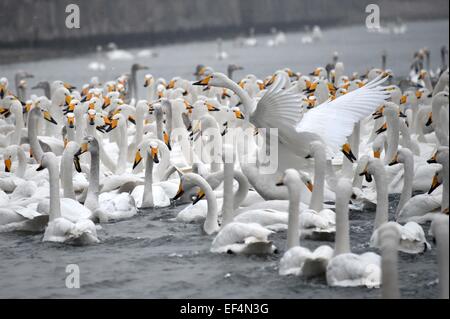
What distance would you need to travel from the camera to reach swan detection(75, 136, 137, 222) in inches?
471

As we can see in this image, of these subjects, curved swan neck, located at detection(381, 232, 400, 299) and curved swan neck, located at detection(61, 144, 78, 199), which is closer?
curved swan neck, located at detection(381, 232, 400, 299)

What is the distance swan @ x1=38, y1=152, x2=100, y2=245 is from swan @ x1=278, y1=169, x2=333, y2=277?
224 cm

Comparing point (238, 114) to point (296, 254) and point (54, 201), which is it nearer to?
point (54, 201)

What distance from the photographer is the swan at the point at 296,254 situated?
890 cm

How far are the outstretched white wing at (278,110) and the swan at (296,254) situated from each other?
5.86 ft

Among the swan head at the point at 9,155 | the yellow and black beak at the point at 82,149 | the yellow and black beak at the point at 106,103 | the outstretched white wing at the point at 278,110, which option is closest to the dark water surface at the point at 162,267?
the yellow and black beak at the point at 82,149

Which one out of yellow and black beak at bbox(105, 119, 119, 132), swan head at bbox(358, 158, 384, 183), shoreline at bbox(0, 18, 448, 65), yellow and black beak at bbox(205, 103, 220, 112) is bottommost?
shoreline at bbox(0, 18, 448, 65)

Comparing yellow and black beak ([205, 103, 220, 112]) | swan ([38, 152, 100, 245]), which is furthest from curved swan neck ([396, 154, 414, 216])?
yellow and black beak ([205, 103, 220, 112])

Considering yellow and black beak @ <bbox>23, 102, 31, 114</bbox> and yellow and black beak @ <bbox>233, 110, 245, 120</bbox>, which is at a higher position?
yellow and black beak @ <bbox>233, 110, 245, 120</bbox>

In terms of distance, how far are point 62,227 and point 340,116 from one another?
11.3 ft

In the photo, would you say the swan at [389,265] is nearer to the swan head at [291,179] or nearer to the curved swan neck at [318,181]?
the swan head at [291,179]

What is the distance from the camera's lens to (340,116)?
12133 mm

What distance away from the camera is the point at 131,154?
15.7 m

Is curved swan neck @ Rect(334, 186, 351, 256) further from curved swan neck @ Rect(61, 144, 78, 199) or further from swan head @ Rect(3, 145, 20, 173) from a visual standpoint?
swan head @ Rect(3, 145, 20, 173)
